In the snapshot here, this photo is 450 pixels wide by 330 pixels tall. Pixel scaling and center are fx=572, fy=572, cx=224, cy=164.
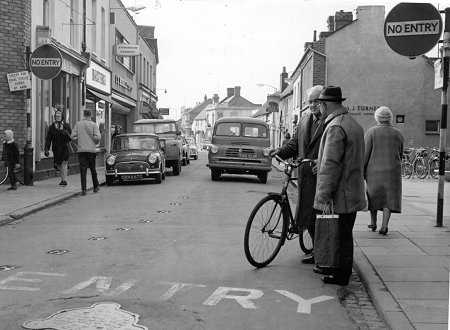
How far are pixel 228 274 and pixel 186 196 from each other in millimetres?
7571

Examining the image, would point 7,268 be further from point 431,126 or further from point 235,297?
point 431,126

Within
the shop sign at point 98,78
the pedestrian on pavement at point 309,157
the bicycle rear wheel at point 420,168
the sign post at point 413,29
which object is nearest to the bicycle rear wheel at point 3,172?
the shop sign at point 98,78

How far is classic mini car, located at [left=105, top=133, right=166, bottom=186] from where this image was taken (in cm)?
1617

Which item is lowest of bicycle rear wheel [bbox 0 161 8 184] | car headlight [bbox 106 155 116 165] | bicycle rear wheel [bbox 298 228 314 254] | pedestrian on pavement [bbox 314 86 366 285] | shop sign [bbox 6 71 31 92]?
bicycle rear wheel [bbox 298 228 314 254]

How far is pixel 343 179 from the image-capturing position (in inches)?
212

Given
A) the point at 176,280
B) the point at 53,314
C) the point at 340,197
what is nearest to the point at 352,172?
the point at 340,197

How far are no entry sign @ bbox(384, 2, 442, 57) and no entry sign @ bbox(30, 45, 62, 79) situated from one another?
8722 millimetres

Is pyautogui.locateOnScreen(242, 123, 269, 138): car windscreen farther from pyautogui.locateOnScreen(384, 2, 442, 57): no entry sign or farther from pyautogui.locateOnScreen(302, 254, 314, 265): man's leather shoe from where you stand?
pyautogui.locateOnScreen(302, 254, 314, 265): man's leather shoe

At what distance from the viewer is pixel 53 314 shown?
14.2ft

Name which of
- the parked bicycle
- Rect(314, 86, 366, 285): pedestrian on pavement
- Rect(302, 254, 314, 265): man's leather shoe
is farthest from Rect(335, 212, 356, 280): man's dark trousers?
the parked bicycle

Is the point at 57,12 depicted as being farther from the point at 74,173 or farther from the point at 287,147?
the point at 287,147

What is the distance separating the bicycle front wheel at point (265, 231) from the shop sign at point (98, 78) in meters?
18.4

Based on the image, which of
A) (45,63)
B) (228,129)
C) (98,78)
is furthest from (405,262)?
(98,78)

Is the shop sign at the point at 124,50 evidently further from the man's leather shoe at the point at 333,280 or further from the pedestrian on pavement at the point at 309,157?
the man's leather shoe at the point at 333,280
